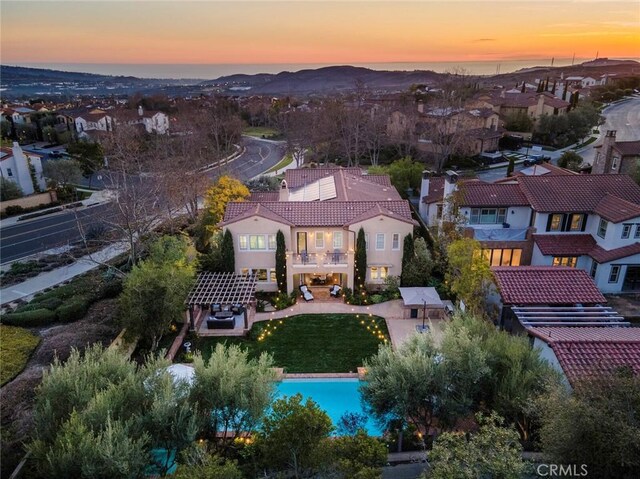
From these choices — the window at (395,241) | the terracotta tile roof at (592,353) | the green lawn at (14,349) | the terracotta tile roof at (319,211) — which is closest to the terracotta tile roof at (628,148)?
the terracotta tile roof at (319,211)

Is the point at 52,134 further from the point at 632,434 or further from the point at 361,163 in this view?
the point at 632,434

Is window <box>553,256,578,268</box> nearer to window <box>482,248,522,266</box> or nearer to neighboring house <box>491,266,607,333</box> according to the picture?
window <box>482,248,522,266</box>

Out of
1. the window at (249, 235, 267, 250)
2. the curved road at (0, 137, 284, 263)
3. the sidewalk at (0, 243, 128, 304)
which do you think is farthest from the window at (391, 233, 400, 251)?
the curved road at (0, 137, 284, 263)

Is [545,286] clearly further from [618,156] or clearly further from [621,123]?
[621,123]

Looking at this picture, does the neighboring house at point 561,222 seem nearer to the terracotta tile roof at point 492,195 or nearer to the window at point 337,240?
the terracotta tile roof at point 492,195

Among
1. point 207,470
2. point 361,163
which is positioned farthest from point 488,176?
point 207,470
